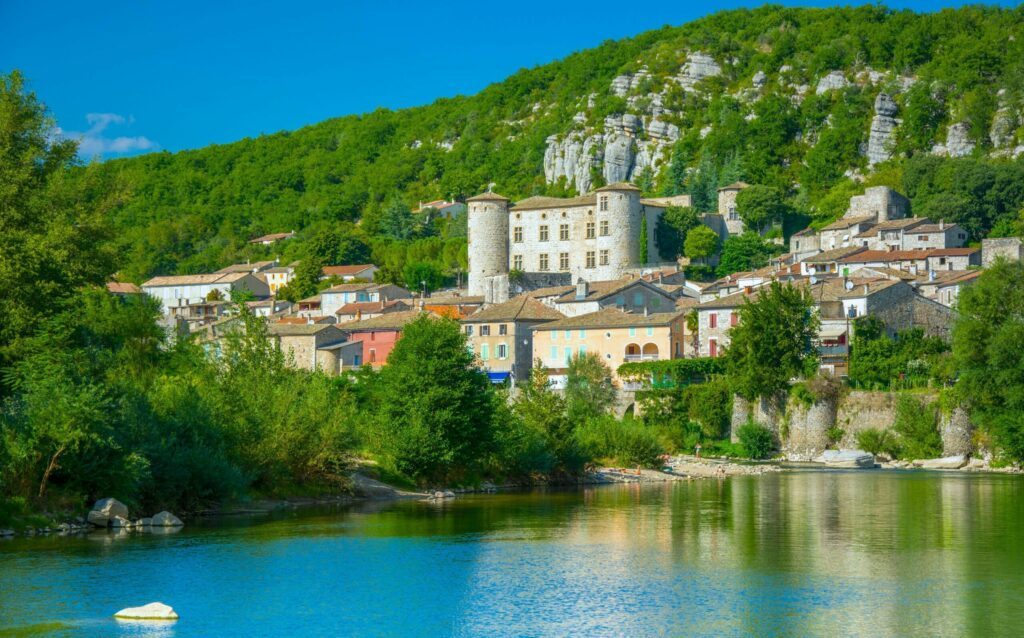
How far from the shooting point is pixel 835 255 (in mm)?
73000

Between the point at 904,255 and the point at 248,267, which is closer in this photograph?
the point at 904,255

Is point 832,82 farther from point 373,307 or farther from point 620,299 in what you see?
point 620,299

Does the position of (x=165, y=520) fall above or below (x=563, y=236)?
below

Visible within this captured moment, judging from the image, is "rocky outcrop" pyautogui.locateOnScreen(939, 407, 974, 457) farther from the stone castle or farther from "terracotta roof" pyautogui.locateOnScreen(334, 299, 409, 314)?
the stone castle

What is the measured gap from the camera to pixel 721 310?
192ft

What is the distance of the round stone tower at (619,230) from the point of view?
82000mm

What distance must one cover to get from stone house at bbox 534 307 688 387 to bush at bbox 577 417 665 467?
36.3 feet

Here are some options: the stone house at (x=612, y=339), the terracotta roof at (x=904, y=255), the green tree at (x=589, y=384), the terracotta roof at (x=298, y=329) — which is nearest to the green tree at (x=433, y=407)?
the green tree at (x=589, y=384)

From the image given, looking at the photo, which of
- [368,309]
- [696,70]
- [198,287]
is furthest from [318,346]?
[696,70]

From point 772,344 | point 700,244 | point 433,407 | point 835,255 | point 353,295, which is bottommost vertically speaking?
point 433,407

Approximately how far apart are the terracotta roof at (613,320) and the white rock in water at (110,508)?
3312cm

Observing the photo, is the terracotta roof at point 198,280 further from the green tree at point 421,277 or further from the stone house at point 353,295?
the stone house at point 353,295

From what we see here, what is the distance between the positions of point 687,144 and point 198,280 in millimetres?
42463

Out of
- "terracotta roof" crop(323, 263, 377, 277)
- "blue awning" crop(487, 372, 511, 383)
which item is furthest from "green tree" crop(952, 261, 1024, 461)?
"terracotta roof" crop(323, 263, 377, 277)
